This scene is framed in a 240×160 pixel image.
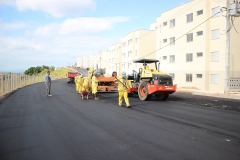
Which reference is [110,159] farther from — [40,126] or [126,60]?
[126,60]

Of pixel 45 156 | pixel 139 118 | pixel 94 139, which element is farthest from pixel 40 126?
pixel 139 118

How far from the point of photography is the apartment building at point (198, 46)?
29922 millimetres

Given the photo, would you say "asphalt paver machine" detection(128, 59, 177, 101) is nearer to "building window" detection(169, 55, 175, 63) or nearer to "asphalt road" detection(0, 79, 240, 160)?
"asphalt road" detection(0, 79, 240, 160)

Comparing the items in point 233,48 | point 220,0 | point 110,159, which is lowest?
point 110,159

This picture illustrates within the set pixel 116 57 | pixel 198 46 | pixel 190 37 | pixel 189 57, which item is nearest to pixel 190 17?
pixel 190 37

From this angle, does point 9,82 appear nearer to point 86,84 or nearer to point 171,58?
point 86,84

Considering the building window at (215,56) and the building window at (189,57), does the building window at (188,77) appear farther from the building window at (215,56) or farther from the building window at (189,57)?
the building window at (215,56)

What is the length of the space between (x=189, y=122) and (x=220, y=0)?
85.5 feet

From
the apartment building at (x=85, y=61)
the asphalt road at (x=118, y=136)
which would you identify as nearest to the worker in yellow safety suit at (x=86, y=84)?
the asphalt road at (x=118, y=136)

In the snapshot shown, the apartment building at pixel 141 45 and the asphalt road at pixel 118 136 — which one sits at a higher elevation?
the apartment building at pixel 141 45

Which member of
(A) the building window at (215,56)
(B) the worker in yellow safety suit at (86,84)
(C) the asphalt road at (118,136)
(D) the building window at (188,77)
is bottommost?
(C) the asphalt road at (118,136)

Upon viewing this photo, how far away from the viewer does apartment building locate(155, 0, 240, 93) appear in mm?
29922

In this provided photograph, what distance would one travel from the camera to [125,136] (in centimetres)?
661

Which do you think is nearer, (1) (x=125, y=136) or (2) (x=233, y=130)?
(1) (x=125, y=136)
